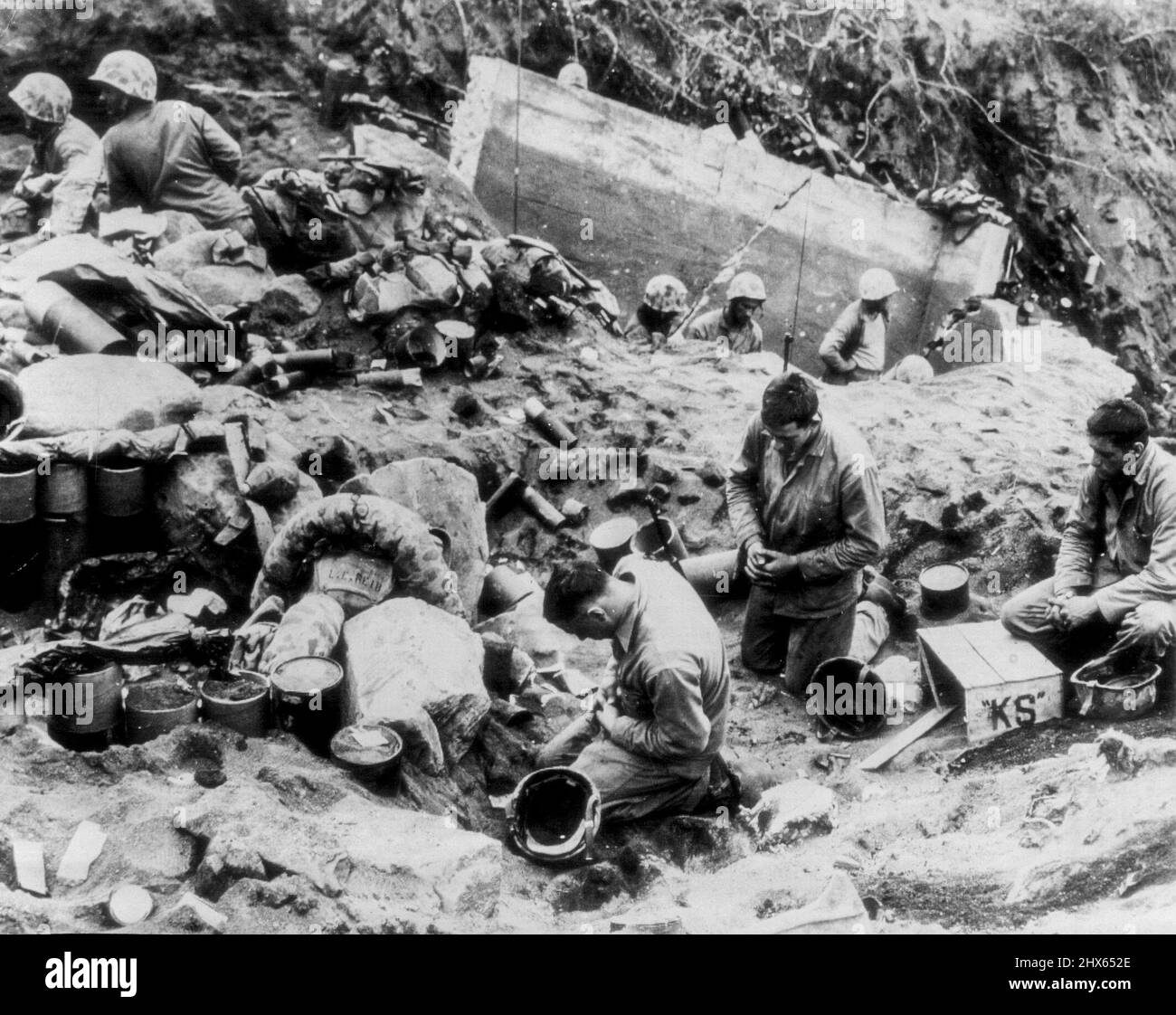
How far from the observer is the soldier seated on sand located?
464 centimetres

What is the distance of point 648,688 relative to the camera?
4.17 meters

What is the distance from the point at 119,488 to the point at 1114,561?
14.9ft

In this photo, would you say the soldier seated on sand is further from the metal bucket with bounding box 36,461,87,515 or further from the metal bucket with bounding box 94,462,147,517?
the metal bucket with bounding box 36,461,87,515

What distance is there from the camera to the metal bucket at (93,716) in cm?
422

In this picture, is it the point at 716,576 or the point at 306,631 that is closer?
the point at 306,631

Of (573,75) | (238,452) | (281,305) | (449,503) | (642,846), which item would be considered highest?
(573,75)

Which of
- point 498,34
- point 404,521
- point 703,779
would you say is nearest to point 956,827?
point 703,779

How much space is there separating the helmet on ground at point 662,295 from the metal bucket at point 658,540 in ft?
7.97

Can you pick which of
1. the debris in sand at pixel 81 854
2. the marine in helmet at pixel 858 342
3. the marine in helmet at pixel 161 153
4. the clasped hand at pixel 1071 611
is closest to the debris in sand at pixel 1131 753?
the clasped hand at pixel 1071 611

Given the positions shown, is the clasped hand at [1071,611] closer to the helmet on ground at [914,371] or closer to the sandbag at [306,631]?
the sandbag at [306,631]

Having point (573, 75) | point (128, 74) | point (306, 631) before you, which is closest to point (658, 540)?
point (306, 631)

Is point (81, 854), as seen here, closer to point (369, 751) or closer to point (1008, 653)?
point (369, 751)

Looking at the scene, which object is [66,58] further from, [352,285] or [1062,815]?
[1062,815]

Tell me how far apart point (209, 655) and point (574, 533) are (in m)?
2.39
